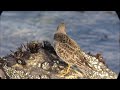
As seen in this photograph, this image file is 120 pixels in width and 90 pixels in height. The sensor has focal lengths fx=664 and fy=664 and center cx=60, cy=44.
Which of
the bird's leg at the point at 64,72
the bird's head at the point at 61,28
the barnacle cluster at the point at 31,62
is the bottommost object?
the bird's leg at the point at 64,72

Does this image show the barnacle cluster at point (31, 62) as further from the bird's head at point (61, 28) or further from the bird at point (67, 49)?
the bird's head at point (61, 28)

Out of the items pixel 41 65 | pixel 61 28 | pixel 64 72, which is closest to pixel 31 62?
pixel 41 65

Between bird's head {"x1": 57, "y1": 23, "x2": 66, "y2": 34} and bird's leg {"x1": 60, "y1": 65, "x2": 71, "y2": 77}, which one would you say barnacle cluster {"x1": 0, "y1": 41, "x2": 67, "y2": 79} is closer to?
bird's leg {"x1": 60, "y1": 65, "x2": 71, "y2": 77}

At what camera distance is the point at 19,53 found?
21.4 feet

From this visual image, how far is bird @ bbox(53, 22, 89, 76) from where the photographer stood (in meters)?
6.52

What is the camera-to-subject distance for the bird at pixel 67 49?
6.52 meters

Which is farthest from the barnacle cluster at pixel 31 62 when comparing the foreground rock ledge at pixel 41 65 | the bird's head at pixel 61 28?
the bird's head at pixel 61 28

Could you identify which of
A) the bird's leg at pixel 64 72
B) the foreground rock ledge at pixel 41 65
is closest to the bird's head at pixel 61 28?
the foreground rock ledge at pixel 41 65

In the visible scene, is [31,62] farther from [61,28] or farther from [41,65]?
[61,28]

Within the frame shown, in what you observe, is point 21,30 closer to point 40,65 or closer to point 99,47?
point 40,65

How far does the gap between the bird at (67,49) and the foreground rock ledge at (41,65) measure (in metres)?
0.04

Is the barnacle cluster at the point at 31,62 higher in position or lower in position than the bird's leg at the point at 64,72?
higher

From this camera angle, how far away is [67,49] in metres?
6.51
